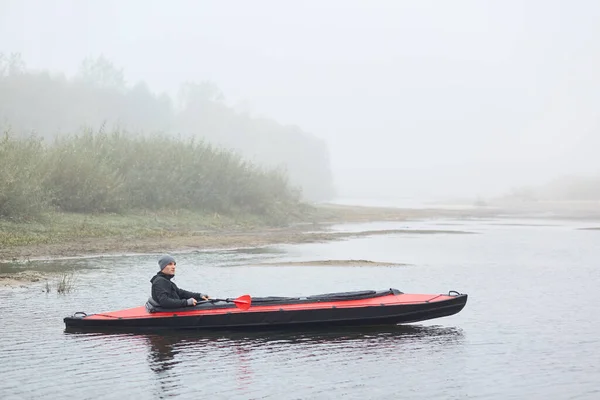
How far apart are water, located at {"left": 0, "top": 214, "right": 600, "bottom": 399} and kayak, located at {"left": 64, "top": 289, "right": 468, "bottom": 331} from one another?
27 cm

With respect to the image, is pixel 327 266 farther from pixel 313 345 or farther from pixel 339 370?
pixel 339 370

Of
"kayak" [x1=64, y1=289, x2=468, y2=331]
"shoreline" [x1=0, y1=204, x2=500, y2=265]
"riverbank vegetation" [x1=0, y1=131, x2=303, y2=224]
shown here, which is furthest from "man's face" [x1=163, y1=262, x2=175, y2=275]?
"riverbank vegetation" [x1=0, y1=131, x2=303, y2=224]

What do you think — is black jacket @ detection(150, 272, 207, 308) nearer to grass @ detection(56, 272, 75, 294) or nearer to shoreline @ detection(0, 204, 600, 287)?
grass @ detection(56, 272, 75, 294)

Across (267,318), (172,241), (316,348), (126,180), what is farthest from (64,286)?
(126,180)

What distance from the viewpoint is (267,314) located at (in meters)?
15.7

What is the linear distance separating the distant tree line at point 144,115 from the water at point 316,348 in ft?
156

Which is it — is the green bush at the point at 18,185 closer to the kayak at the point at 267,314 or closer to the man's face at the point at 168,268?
the kayak at the point at 267,314

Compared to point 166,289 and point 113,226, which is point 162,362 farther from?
point 113,226

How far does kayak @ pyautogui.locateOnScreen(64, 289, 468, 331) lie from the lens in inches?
622

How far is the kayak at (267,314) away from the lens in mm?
15789

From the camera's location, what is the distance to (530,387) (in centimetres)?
1217

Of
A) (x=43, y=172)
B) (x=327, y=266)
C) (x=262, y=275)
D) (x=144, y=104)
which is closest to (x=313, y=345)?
(x=262, y=275)

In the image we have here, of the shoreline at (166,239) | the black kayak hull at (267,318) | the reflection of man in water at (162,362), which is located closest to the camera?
the reflection of man in water at (162,362)

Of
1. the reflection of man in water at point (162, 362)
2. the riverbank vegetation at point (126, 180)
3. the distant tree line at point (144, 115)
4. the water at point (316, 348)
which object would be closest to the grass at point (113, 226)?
the riverbank vegetation at point (126, 180)
